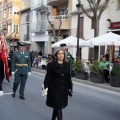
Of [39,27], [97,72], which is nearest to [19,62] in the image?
[97,72]

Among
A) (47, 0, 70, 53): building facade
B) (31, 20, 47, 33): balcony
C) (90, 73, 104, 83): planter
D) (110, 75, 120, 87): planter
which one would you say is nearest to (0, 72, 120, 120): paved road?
(110, 75, 120, 87): planter

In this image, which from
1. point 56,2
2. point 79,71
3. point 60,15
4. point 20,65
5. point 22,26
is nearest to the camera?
point 20,65

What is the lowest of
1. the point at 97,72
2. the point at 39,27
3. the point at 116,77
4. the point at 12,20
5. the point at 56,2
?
the point at 116,77

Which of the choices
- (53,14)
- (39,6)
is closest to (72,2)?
(53,14)

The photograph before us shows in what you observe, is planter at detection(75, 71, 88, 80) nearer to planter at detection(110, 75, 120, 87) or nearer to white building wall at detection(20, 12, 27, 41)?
planter at detection(110, 75, 120, 87)

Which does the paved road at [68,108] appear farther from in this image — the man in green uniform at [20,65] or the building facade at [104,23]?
the building facade at [104,23]

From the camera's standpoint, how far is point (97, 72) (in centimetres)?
1655

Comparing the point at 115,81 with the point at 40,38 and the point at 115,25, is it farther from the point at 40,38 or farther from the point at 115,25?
the point at 40,38

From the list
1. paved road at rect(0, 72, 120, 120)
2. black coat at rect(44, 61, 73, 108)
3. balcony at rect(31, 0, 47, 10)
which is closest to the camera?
black coat at rect(44, 61, 73, 108)

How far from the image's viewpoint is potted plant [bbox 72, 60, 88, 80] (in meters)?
Result: 18.1

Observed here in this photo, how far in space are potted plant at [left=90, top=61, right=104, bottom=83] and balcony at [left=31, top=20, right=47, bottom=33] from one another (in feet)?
79.6

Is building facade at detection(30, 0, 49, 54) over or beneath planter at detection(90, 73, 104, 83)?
over

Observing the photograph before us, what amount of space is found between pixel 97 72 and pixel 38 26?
26.1m

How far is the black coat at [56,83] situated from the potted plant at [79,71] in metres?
11.5
